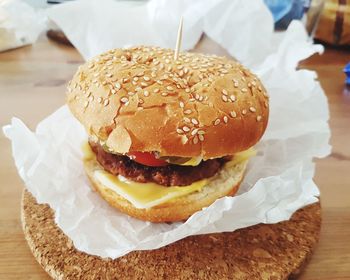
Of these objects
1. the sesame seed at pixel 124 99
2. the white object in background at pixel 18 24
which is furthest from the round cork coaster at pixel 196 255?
the white object in background at pixel 18 24

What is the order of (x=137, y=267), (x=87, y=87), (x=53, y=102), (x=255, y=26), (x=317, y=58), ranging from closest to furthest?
1. (x=137, y=267)
2. (x=87, y=87)
3. (x=53, y=102)
4. (x=255, y=26)
5. (x=317, y=58)

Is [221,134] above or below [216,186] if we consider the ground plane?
above

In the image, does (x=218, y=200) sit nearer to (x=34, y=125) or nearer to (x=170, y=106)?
(x=170, y=106)

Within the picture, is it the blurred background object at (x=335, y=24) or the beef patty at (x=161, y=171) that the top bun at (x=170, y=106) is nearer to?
the beef patty at (x=161, y=171)

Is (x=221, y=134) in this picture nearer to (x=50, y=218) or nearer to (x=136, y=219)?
(x=136, y=219)

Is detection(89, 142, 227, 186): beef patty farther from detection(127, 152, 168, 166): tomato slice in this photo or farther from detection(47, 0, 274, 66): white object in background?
detection(47, 0, 274, 66): white object in background

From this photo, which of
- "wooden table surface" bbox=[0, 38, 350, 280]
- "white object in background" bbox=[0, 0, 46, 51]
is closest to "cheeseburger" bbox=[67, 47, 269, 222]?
"wooden table surface" bbox=[0, 38, 350, 280]

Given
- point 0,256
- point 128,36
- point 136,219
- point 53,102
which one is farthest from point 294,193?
point 128,36
